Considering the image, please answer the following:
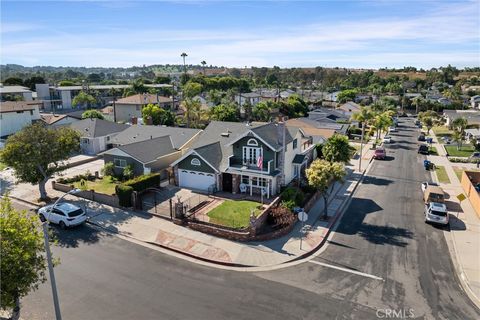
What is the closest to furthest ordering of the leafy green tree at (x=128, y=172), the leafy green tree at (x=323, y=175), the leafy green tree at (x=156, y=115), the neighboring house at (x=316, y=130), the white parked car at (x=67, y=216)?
the white parked car at (x=67, y=216) → the leafy green tree at (x=323, y=175) → the leafy green tree at (x=128, y=172) → the neighboring house at (x=316, y=130) → the leafy green tree at (x=156, y=115)

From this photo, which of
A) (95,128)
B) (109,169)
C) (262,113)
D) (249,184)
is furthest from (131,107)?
(249,184)

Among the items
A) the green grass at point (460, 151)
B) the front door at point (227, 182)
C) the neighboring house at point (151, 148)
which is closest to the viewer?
the front door at point (227, 182)

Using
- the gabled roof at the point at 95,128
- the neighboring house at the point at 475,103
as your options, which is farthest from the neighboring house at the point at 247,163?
the neighboring house at the point at 475,103

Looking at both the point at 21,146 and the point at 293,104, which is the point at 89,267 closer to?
the point at 21,146

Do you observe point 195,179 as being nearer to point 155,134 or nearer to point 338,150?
point 155,134

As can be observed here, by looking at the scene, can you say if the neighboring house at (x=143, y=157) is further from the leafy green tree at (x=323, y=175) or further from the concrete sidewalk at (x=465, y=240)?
the concrete sidewalk at (x=465, y=240)

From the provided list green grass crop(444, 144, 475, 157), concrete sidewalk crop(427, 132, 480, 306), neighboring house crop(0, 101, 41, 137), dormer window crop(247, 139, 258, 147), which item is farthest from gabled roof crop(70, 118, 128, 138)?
green grass crop(444, 144, 475, 157)

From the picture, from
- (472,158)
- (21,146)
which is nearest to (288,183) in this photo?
(21,146)
